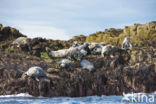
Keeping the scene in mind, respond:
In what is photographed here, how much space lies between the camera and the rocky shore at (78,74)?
58.6ft

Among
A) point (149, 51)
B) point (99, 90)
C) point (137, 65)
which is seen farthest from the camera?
point (149, 51)

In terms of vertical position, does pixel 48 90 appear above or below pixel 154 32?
below

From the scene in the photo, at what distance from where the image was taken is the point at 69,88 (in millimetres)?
18547

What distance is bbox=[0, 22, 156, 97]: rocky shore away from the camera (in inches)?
703

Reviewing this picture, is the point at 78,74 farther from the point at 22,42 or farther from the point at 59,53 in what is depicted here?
the point at 22,42

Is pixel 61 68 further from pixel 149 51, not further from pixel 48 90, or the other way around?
pixel 149 51

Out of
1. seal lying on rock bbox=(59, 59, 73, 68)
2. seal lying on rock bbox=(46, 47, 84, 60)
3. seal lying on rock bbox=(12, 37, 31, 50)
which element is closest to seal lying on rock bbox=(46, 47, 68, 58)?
seal lying on rock bbox=(46, 47, 84, 60)

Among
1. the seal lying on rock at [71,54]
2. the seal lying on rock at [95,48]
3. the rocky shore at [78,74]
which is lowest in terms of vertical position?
the rocky shore at [78,74]

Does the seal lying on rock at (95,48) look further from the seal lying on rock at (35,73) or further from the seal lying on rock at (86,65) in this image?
the seal lying on rock at (35,73)

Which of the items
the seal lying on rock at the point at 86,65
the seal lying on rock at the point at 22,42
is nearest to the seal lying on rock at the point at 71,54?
the seal lying on rock at the point at 86,65

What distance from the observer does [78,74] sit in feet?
64.7

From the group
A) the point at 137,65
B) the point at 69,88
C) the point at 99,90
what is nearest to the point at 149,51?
the point at 137,65

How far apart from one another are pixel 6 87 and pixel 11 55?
16.0ft

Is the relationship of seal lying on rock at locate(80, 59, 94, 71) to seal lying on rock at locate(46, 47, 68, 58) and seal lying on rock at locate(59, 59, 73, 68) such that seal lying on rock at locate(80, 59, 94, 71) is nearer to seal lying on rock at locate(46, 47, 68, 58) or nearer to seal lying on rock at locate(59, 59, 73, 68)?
seal lying on rock at locate(59, 59, 73, 68)
